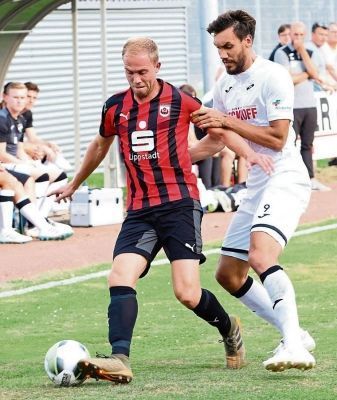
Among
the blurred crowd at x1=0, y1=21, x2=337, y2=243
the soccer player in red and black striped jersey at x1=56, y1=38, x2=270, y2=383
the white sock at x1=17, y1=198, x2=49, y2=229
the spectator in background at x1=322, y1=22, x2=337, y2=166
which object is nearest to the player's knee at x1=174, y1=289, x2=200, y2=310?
the soccer player in red and black striped jersey at x1=56, y1=38, x2=270, y2=383

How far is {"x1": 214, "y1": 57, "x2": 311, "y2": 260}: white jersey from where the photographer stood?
782 centimetres

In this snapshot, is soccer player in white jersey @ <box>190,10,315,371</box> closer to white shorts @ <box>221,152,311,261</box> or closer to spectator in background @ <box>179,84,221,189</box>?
white shorts @ <box>221,152,311,261</box>

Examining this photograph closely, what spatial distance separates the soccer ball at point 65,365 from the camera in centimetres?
729

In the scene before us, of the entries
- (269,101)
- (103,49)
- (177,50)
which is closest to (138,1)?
(177,50)

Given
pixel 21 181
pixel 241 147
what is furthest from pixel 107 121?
pixel 21 181

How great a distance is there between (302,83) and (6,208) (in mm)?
5818

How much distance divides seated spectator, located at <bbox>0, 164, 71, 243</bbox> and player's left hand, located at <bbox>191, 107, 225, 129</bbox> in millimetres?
7268

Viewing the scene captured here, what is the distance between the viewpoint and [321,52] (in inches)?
850

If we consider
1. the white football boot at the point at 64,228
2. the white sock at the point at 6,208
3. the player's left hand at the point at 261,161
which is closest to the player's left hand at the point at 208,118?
the player's left hand at the point at 261,161

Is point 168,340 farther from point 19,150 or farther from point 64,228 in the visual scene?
point 19,150

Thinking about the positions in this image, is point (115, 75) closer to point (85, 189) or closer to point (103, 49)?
point (103, 49)

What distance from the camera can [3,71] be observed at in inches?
709

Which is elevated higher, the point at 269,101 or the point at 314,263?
the point at 269,101

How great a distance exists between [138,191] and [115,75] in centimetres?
1862
